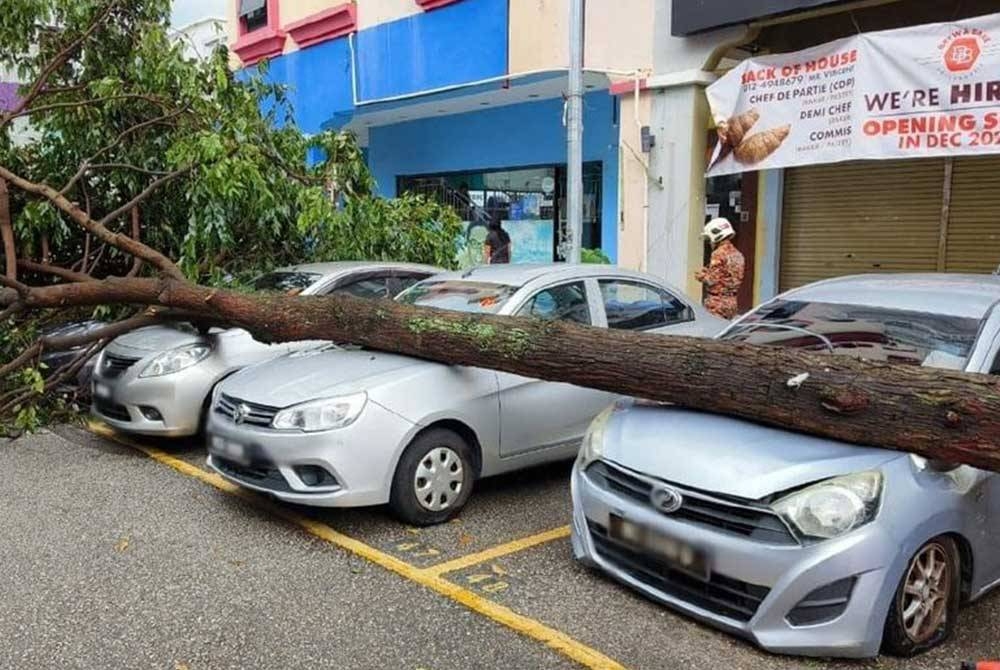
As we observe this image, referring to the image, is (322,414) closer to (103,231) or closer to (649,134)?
(103,231)

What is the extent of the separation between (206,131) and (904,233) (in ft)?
25.0

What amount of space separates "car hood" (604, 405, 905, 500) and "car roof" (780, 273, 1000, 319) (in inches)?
43.4

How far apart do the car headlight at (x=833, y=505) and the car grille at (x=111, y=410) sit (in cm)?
522

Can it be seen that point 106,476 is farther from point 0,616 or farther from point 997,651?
point 997,651

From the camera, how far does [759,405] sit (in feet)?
13.6

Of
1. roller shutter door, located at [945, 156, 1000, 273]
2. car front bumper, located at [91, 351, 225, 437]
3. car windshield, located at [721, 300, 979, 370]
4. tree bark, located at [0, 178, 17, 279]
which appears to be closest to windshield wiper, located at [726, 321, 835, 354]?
car windshield, located at [721, 300, 979, 370]

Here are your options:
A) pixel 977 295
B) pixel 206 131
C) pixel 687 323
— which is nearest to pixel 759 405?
pixel 977 295

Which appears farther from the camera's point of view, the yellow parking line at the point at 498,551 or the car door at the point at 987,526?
the yellow parking line at the point at 498,551

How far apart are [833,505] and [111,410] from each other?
565 centimetres

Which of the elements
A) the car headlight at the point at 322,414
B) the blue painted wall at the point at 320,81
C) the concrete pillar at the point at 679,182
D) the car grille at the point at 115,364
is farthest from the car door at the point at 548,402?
the blue painted wall at the point at 320,81

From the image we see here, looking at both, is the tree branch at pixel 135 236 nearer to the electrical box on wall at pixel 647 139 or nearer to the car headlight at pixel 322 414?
the car headlight at pixel 322 414

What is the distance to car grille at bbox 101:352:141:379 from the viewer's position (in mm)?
6918

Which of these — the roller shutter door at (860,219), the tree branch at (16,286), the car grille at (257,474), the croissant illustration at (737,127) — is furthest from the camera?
the roller shutter door at (860,219)

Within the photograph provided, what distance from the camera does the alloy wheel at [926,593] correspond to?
358 cm
